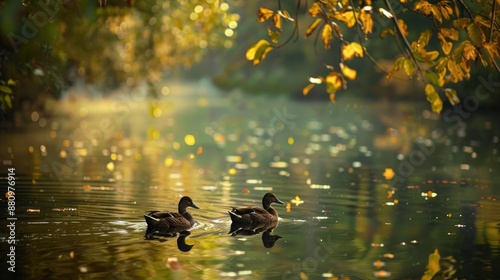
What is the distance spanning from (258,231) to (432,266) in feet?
10.0

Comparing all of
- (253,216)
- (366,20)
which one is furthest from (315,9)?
(253,216)

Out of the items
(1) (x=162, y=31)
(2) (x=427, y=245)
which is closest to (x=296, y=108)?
(1) (x=162, y=31)

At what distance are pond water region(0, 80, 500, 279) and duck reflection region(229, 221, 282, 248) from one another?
107 millimetres

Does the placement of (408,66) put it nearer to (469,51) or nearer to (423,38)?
(423,38)

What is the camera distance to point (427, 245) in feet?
40.7

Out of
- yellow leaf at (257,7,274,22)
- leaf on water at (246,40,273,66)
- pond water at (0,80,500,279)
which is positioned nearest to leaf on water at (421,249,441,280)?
pond water at (0,80,500,279)

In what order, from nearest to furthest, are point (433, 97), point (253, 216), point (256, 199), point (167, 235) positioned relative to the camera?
point (433, 97)
point (167, 235)
point (253, 216)
point (256, 199)

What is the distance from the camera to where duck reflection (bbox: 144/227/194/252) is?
40.8ft

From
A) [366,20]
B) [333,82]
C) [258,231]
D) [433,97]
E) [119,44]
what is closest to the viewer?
[433,97]

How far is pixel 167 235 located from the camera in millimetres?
12984

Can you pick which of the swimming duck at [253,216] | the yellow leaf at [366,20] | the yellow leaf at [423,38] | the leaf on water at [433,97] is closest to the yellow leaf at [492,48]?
the yellow leaf at [423,38]

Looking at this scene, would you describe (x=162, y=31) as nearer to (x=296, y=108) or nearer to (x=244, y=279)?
(x=296, y=108)

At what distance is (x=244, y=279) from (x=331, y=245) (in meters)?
2.45

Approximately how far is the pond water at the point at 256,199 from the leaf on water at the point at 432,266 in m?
0.02
